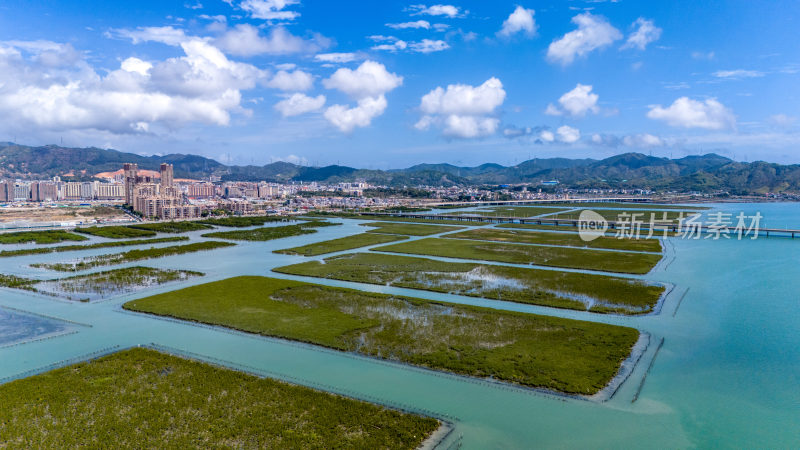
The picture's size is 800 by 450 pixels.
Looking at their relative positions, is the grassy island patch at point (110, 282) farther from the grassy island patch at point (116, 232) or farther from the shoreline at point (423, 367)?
the grassy island patch at point (116, 232)

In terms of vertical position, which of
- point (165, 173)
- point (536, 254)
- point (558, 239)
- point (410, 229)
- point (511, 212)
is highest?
point (165, 173)

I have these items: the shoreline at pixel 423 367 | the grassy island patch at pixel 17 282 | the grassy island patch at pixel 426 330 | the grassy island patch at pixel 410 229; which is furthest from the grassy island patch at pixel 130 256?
the grassy island patch at pixel 410 229

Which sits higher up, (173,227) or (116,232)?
(173,227)

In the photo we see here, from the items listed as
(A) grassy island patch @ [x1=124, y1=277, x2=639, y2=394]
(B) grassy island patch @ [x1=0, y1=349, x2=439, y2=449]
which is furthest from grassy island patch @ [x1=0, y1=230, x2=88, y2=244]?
(B) grassy island patch @ [x1=0, y1=349, x2=439, y2=449]

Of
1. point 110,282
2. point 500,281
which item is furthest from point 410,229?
point 110,282

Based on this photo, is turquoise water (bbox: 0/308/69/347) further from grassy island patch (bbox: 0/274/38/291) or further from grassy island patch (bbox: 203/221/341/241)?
grassy island patch (bbox: 203/221/341/241)

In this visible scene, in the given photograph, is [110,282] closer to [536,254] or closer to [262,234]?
[262,234]

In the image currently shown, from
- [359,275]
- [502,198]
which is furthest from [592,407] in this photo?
[502,198]
